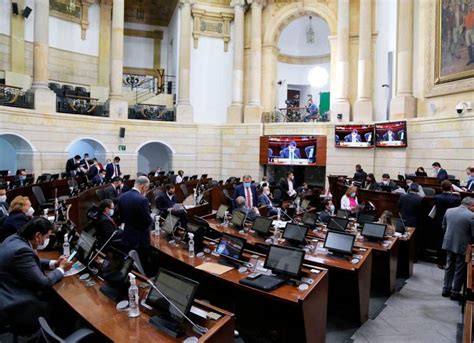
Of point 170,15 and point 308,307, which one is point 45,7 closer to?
point 170,15

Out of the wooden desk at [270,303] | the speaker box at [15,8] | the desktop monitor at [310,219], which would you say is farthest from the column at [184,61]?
the wooden desk at [270,303]

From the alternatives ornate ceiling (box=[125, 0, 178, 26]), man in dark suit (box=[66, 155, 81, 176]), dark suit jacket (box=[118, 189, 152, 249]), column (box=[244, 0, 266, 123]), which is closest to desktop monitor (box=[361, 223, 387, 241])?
dark suit jacket (box=[118, 189, 152, 249])

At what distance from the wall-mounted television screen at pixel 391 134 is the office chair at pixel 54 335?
12747 millimetres

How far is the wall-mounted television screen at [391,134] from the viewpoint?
13.3m

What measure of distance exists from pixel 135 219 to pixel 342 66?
1334 centimetres

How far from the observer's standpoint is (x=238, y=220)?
6.80m

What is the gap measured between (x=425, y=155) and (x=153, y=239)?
1041 centimetres

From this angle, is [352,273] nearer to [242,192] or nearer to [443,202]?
[443,202]

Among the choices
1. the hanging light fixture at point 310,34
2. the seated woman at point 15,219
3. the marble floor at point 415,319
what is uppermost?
the hanging light fixture at point 310,34

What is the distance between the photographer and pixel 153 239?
5.95 meters

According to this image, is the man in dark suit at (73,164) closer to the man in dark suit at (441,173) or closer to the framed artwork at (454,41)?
the man in dark suit at (441,173)

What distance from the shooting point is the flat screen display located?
634 inches

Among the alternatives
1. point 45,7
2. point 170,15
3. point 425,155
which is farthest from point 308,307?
point 170,15

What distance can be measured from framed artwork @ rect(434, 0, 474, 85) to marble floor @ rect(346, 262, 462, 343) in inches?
312
